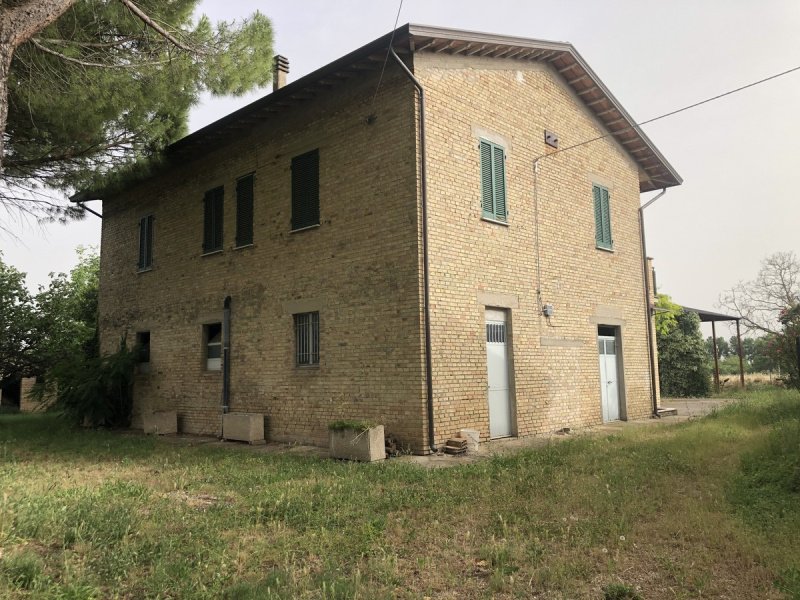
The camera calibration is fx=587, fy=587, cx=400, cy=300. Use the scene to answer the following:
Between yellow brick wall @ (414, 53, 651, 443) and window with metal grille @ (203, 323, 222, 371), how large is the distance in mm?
5945

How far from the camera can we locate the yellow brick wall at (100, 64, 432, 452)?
31.1 feet

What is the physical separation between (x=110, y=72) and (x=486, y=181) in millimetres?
6614

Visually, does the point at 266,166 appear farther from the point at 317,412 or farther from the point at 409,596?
the point at 409,596

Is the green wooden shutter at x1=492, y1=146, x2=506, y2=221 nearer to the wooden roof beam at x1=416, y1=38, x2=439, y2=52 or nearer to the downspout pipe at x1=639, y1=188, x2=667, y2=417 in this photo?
the wooden roof beam at x1=416, y1=38, x2=439, y2=52

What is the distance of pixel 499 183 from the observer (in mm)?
11008

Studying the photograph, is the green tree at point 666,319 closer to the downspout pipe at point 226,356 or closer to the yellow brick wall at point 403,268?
the yellow brick wall at point 403,268

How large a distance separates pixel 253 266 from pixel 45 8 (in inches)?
239

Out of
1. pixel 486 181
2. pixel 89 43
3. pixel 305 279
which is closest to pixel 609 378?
pixel 486 181

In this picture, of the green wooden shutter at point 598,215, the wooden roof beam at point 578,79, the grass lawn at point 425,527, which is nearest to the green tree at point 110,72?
the grass lawn at point 425,527

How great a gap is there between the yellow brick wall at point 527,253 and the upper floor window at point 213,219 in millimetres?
5853

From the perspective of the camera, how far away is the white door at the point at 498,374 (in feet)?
34.0

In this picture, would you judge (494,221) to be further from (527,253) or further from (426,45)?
(426,45)

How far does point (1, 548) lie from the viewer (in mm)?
4441

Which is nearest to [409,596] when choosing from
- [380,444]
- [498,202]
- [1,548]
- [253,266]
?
[1,548]
